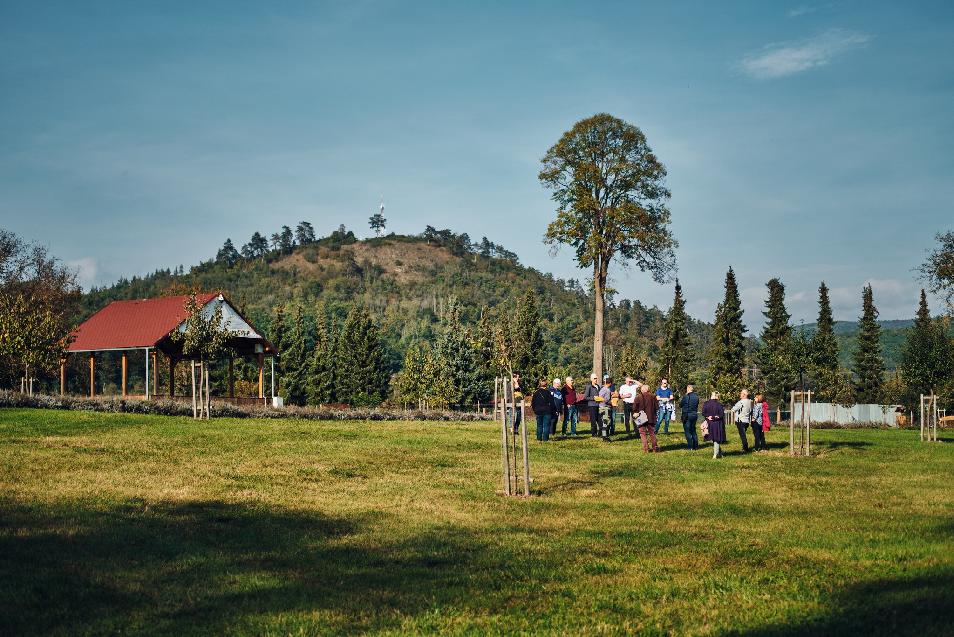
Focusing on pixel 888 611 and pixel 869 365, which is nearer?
pixel 888 611

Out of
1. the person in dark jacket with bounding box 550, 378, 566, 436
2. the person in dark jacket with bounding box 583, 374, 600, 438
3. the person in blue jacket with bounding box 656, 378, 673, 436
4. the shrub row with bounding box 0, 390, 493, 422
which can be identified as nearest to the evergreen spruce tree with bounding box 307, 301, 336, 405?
the shrub row with bounding box 0, 390, 493, 422

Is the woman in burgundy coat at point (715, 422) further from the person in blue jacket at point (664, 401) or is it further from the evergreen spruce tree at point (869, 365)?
the evergreen spruce tree at point (869, 365)

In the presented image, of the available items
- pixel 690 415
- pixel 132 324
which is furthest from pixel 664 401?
pixel 132 324

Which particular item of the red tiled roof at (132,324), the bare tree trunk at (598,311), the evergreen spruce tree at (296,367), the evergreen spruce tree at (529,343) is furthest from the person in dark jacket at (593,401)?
the evergreen spruce tree at (296,367)

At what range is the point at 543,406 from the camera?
81.1ft

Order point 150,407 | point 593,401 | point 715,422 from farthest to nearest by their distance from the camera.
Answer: point 150,407, point 593,401, point 715,422

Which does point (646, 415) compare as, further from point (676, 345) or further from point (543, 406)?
point (676, 345)

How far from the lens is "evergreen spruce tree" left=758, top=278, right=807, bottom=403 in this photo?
243ft

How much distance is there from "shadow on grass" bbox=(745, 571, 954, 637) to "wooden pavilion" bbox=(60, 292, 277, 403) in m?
38.6

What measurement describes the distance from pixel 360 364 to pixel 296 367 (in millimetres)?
7324

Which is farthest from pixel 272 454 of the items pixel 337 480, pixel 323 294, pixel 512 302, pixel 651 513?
pixel 323 294

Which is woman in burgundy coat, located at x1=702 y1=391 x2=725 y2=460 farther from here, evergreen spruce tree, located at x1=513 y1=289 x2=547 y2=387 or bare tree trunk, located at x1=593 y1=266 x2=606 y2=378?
evergreen spruce tree, located at x1=513 y1=289 x2=547 y2=387

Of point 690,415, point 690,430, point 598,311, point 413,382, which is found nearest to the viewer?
point 690,415

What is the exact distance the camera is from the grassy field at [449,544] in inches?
295
